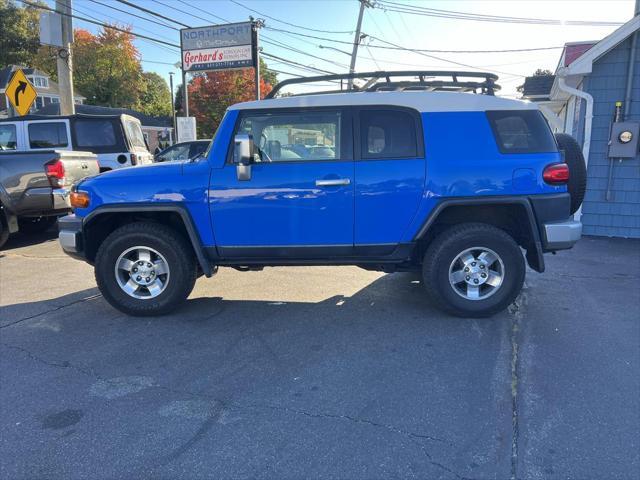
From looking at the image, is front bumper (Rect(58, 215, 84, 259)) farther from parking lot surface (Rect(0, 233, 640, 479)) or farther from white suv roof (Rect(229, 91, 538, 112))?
white suv roof (Rect(229, 91, 538, 112))

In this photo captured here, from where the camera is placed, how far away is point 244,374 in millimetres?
3467

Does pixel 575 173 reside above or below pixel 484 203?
above

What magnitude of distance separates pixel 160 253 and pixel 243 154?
1281 millimetres

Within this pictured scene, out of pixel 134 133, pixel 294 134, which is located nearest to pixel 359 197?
pixel 294 134

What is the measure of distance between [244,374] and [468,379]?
161 centimetres

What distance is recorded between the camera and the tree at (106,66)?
1997 inches

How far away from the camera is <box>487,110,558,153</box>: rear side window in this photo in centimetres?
432

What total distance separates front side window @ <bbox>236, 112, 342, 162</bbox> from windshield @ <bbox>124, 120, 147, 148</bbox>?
7.65 meters

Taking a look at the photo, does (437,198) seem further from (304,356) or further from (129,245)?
(129,245)

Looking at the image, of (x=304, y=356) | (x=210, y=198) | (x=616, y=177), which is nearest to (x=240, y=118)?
(x=210, y=198)

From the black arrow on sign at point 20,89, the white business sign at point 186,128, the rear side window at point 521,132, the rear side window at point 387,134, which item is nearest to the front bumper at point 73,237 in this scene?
the rear side window at point 387,134

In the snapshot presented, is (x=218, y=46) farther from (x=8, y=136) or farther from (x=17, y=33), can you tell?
(x=17, y=33)

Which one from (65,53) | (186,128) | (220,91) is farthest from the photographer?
(220,91)

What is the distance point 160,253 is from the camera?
4.54 metres
